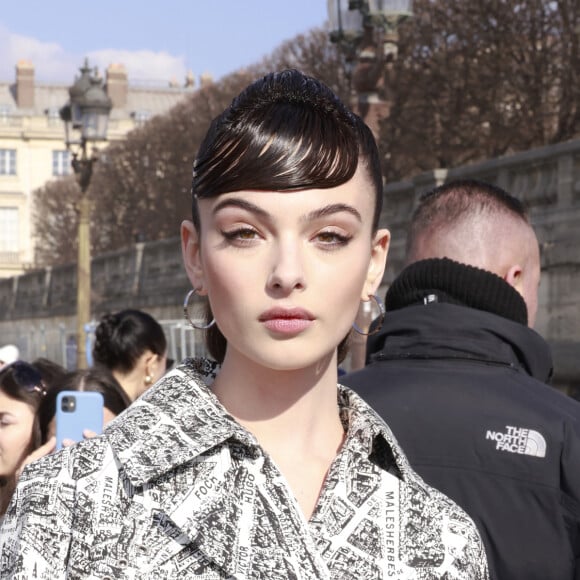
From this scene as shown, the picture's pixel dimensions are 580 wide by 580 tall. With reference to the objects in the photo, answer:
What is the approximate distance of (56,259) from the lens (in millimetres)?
65312

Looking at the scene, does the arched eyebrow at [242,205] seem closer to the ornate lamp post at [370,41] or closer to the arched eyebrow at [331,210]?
the arched eyebrow at [331,210]

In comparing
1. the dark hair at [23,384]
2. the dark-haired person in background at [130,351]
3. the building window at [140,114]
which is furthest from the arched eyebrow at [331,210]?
the building window at [140,114]

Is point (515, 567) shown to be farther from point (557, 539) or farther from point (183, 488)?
point (183, 488)

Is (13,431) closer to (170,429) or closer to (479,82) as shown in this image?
(170,429)

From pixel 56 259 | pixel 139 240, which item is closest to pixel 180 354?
pixel 139 240

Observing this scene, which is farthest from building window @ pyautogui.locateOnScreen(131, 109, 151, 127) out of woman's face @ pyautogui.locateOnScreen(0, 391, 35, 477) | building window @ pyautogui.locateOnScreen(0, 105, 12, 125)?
woman's face @ pyautogui.locateOnScreen(0, 391, 35, 477)

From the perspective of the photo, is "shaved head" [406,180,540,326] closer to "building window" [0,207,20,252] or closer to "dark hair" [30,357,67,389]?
"dark hair" [30,357,67,389]

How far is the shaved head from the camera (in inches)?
148

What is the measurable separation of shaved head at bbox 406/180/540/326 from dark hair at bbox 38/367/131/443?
174 centimetres

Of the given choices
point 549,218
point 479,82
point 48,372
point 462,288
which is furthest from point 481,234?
point 479,82

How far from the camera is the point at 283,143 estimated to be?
2111 millimetres

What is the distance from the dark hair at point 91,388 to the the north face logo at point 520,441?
229cm

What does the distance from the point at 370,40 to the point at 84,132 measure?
6.02 metres

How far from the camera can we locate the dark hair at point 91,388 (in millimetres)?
5139
